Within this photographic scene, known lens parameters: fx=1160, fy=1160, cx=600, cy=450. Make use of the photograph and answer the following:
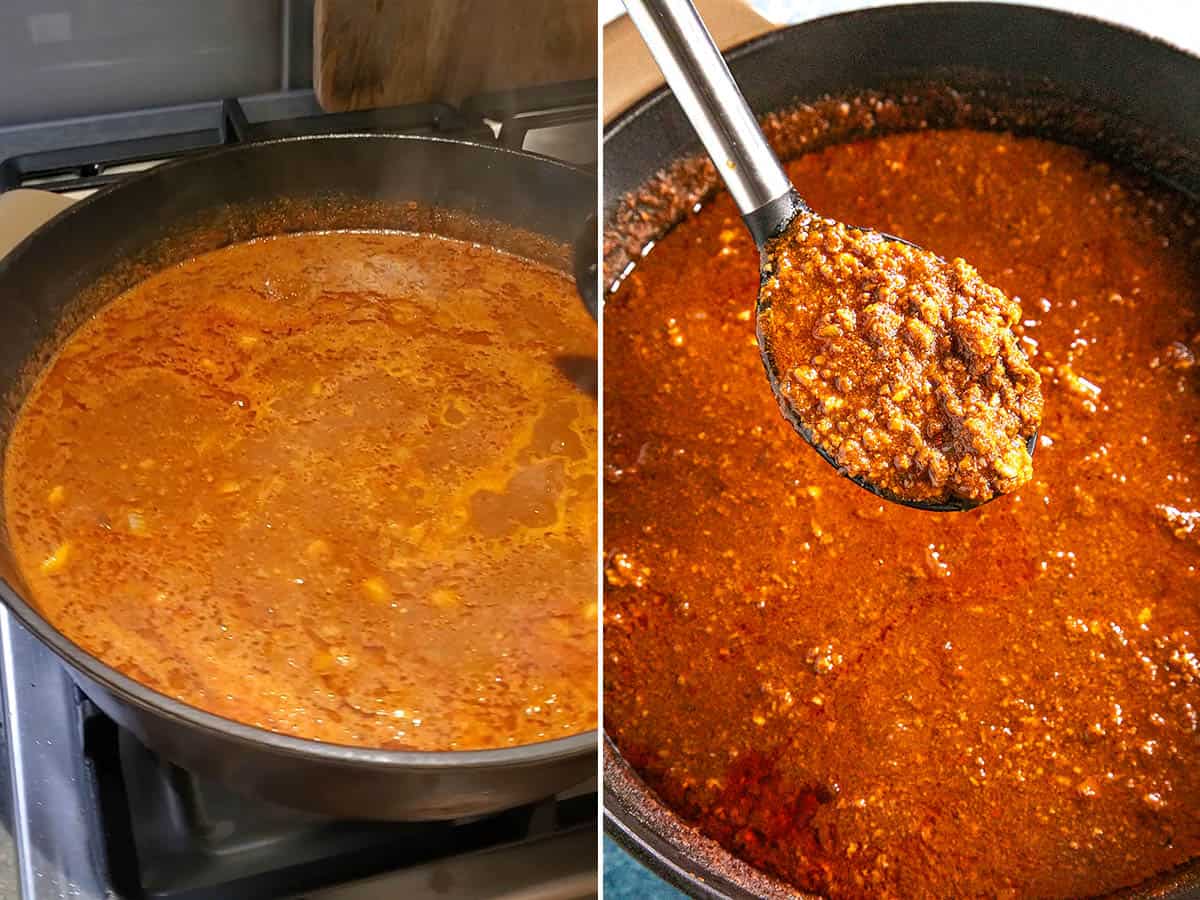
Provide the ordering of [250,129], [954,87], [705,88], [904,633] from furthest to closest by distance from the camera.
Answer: [954,87]
[904,633]
[705,88]
[250,129]

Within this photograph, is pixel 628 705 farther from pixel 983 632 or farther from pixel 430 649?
pixel 430 649

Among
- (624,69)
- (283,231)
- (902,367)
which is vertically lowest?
(902,367)

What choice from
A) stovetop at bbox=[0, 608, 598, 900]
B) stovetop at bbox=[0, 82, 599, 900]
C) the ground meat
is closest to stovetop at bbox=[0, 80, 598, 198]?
stovetop at bbox=[0, 82, 599, 900]

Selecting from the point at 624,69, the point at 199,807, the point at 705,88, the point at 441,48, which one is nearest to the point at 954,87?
the point at 624,69

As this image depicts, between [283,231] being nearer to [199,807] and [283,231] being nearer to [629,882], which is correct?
[199,807]

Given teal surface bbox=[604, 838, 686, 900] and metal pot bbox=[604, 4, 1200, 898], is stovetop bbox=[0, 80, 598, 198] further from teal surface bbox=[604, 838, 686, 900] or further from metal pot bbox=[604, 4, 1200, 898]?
teal surface bbox=[604, 838, 686, 900]

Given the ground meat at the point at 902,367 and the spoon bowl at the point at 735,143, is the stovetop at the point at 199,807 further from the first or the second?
the ground meat at the point at 902,367

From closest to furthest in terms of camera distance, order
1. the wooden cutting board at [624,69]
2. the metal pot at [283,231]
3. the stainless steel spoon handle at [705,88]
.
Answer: the metal pot at [283,231], the stainless steel spoon handle at [705,88], the wooden cutting board at [624,69]

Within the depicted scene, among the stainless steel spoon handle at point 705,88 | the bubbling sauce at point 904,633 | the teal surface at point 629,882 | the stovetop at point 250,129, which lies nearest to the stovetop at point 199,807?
the stovetop at point 250,129
